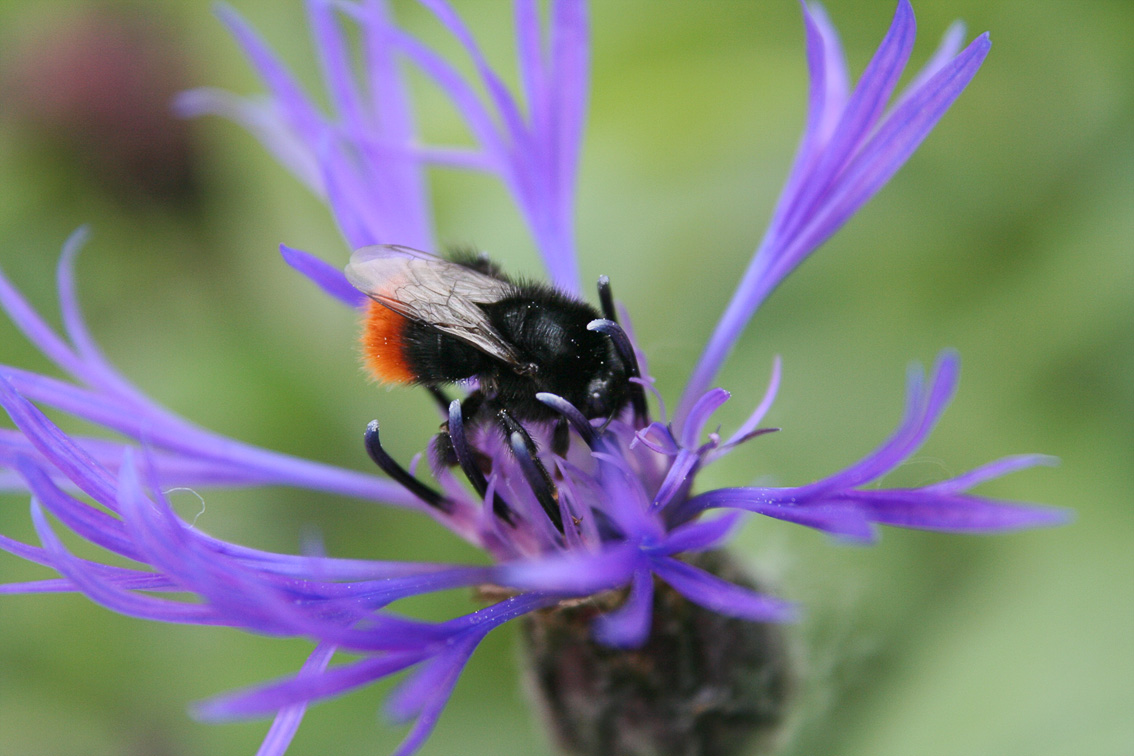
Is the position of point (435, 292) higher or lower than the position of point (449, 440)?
higher

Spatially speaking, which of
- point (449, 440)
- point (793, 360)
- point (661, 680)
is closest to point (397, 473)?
point (449, 440)

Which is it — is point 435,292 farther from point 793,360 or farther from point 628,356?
point 793,360

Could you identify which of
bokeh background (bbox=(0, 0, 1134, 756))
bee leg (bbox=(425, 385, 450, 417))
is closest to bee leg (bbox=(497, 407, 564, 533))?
bee leg (bbox=(425, 385, 450, 417))

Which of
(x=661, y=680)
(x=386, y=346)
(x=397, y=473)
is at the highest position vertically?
(x=386, y=346)

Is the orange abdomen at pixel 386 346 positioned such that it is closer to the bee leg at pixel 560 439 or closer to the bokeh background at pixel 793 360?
the bee leg at pixel 560 439

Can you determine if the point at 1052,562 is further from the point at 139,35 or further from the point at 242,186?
the point at 139,35

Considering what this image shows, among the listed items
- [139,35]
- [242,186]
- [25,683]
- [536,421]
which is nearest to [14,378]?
[536,421]
